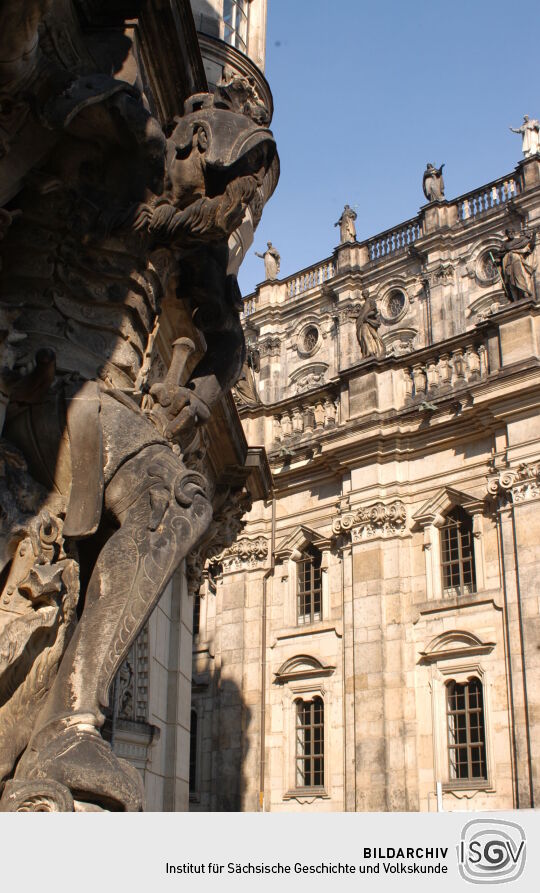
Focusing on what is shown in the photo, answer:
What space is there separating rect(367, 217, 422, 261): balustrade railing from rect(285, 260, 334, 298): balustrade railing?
1.90m

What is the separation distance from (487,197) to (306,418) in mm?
14499

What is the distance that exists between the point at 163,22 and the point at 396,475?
19.6 m

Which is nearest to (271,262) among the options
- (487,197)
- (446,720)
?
(487,197)

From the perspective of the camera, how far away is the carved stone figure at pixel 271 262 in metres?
42.2

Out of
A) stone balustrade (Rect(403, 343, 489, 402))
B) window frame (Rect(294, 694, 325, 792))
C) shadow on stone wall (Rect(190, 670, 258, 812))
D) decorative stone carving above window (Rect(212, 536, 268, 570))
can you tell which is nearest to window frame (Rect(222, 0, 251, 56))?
stone balustrade (Rect(403, 343, 489, 402))

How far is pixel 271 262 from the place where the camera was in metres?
42.4

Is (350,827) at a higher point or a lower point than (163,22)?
lower

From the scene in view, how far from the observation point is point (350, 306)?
3878 centimetres

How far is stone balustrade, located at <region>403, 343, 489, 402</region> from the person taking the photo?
80.0 feet

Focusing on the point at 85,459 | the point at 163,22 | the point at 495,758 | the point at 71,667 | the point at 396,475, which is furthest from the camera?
the point at 396,475

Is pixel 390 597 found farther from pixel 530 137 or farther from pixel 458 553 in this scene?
pixel 530 137

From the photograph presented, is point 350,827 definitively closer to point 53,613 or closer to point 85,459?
point 53,613

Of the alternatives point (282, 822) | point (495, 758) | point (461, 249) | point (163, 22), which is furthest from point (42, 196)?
point (461, 249)

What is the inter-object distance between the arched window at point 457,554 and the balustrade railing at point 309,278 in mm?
18128
